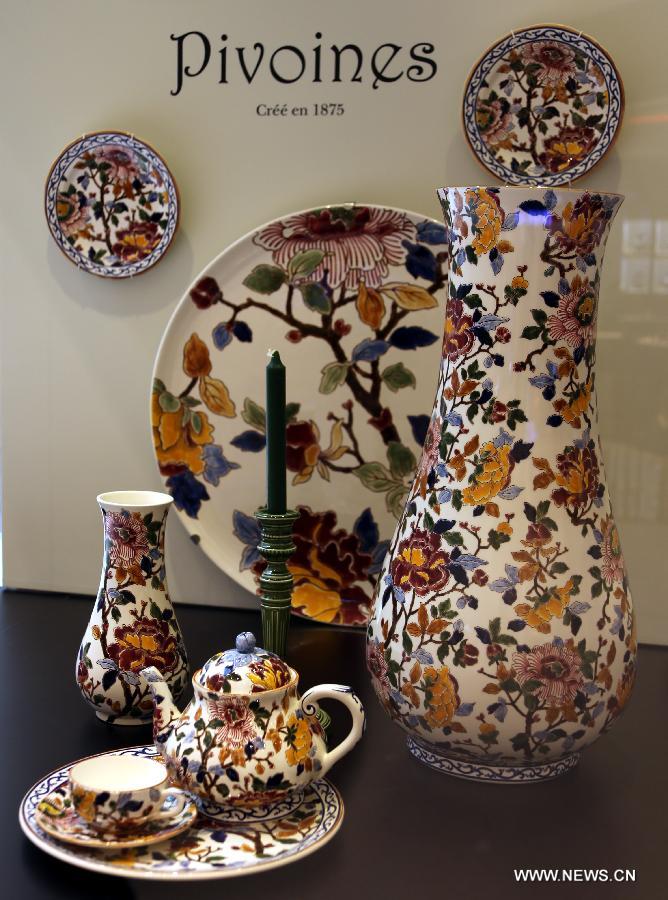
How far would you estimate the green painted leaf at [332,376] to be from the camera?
111cm

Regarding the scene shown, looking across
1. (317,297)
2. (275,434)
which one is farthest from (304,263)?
(275,434)

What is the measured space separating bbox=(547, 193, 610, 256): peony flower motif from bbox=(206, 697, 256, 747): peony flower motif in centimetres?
37

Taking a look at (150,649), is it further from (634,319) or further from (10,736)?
Result: (634,319)

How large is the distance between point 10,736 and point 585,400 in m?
0.52

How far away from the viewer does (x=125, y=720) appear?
2.84 feet

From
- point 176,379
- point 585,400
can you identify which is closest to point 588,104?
point 585,400

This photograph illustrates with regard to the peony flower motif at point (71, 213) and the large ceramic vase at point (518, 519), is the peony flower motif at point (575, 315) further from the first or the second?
the peony flower motif at point (71, 213)

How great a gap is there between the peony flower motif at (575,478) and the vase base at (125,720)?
1.29 feet

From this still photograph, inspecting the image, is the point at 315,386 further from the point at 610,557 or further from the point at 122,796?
the point at 122,796

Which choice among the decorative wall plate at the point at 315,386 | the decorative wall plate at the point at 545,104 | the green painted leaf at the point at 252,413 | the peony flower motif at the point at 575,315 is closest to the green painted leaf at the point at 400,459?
the decorative wall plate at the point at 315,386

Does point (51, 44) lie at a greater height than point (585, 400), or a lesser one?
greater

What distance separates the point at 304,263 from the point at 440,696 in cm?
54

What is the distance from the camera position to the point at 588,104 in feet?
3.26

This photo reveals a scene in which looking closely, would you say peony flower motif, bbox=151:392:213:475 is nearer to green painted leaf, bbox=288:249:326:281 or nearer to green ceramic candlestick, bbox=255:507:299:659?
green painted leaf, bbox=288:249:326:281
